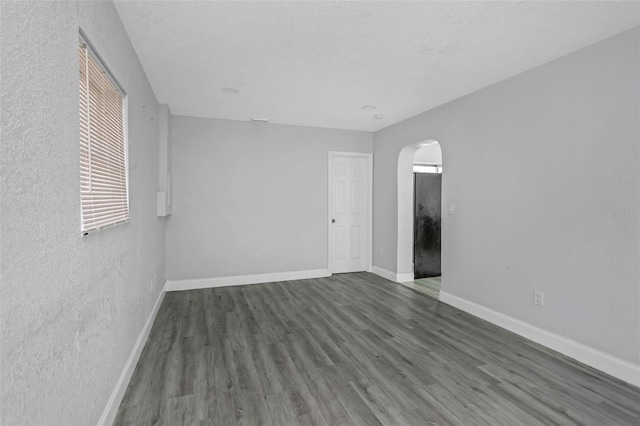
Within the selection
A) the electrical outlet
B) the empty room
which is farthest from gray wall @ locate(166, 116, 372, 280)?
the electrical outlet

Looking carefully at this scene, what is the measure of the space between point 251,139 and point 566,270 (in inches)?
→ 167

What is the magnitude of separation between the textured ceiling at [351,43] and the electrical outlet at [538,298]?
2127 millimetres

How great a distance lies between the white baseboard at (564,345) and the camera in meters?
2.27

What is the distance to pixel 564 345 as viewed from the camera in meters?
2.67

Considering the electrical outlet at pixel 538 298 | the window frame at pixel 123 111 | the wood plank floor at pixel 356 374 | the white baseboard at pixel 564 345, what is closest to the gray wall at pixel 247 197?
the wood plank floor at pixel 356 374

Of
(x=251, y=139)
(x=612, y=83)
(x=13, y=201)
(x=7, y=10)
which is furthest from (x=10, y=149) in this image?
(x=251, y=139)

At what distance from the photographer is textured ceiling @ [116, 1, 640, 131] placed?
2031 mm

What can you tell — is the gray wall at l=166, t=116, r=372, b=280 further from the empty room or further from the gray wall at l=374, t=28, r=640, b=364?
the gray wall at l=374, t=28, r=640, b=364

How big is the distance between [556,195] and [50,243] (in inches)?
138

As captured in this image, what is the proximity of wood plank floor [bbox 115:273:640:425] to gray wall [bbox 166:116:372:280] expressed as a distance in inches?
47.0

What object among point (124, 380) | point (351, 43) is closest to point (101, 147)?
point (124, 380)

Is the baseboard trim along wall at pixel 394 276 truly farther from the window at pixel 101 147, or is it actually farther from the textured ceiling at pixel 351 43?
Answer: the window at pixel 101 147

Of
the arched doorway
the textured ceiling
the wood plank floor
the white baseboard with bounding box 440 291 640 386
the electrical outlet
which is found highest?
the textured ceiling

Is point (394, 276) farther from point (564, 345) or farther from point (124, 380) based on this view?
point (124, 380)
